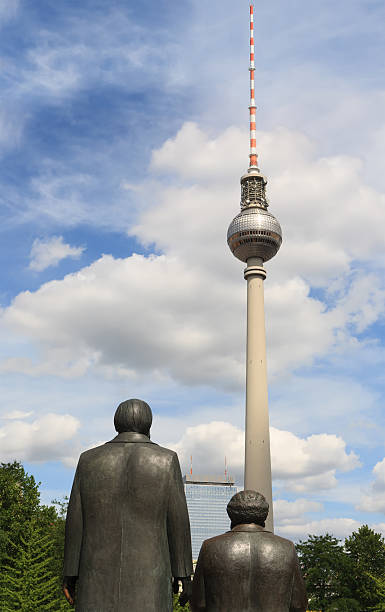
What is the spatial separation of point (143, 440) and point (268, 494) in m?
79.6

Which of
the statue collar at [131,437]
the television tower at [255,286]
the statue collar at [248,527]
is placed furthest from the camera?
the television tower at [255,286]

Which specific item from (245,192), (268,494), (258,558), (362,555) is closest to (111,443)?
(258,558)

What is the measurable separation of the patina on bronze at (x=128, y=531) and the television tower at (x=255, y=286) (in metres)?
78.6

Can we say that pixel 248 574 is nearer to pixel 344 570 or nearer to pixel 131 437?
pixel 131 437

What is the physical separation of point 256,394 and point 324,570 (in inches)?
1084

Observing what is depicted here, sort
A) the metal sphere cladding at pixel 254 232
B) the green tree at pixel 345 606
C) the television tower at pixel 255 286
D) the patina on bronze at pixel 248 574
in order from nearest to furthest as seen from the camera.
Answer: the patina on bronze at pixel 248 574 < the green tree at pixel 345 606 < the television tower at pixel 255 286 < the metal sphere cladding at pixel 254 232

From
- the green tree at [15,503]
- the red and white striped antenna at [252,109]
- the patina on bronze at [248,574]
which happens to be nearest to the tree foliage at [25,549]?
the green tree at [15,503]

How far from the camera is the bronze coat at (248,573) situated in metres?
6.89

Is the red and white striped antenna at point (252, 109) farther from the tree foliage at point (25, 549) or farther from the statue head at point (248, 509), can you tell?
the statue head at point (248, 509)

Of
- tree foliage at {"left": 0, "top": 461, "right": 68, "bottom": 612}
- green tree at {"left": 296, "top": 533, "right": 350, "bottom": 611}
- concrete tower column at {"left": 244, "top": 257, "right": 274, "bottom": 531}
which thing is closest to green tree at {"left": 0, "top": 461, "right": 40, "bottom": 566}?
tree foliage at {"left": 0, "top": 461, "right": 68, "bottom": 612}

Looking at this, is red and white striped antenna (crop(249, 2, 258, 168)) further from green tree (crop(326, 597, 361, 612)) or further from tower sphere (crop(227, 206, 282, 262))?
green tree (crop(326, 597, 361, 612))

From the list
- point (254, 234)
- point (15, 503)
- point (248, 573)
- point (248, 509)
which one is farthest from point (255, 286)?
point (248, 573)

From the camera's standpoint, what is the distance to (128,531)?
810 cm

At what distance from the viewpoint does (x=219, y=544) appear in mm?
6992
